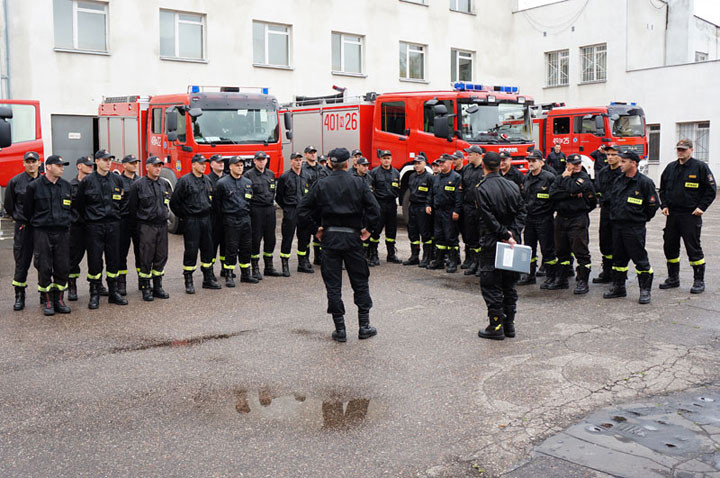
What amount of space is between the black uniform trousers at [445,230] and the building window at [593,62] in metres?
22.1

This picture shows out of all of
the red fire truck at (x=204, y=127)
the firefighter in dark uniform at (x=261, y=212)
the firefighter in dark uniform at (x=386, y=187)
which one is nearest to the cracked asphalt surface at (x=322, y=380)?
the firefighter in dark uniform at (x=261, y=212)

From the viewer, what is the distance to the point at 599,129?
2141cm

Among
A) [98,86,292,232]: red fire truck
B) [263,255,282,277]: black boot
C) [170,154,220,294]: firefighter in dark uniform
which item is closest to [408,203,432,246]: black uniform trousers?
[263,255,282,277]: black boot

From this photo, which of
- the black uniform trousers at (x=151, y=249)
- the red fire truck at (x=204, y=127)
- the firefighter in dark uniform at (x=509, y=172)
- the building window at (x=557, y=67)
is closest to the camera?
the black uniform trousers at (x=151, y=249)

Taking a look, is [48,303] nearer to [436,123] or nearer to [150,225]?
[150,225]

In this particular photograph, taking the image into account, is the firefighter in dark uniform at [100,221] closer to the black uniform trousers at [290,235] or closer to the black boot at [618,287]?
the black uniform trousers at [290,235]

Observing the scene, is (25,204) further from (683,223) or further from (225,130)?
(683,223)

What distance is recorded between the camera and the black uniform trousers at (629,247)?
903 centimetres

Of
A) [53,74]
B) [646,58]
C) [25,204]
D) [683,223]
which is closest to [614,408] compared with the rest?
[683,223]

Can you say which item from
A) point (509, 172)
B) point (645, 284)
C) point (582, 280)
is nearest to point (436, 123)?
point (509, 172)

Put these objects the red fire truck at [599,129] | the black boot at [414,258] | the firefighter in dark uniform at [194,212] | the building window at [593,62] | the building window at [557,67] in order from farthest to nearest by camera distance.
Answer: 1. the building window at [557,67]
2. the building window at [593,62]
3. the red fire truck at [599,129]
4. the black boot at [414,258]
5. the firefighter in dark uniform at [194,212]

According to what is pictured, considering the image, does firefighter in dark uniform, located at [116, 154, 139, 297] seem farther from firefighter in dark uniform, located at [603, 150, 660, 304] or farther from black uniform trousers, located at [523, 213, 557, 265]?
firefighter in dark uniform, located at [603, 150, 660, 304]

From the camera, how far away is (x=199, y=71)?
2342 centimetres

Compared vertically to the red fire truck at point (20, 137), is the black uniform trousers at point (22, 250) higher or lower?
lower
